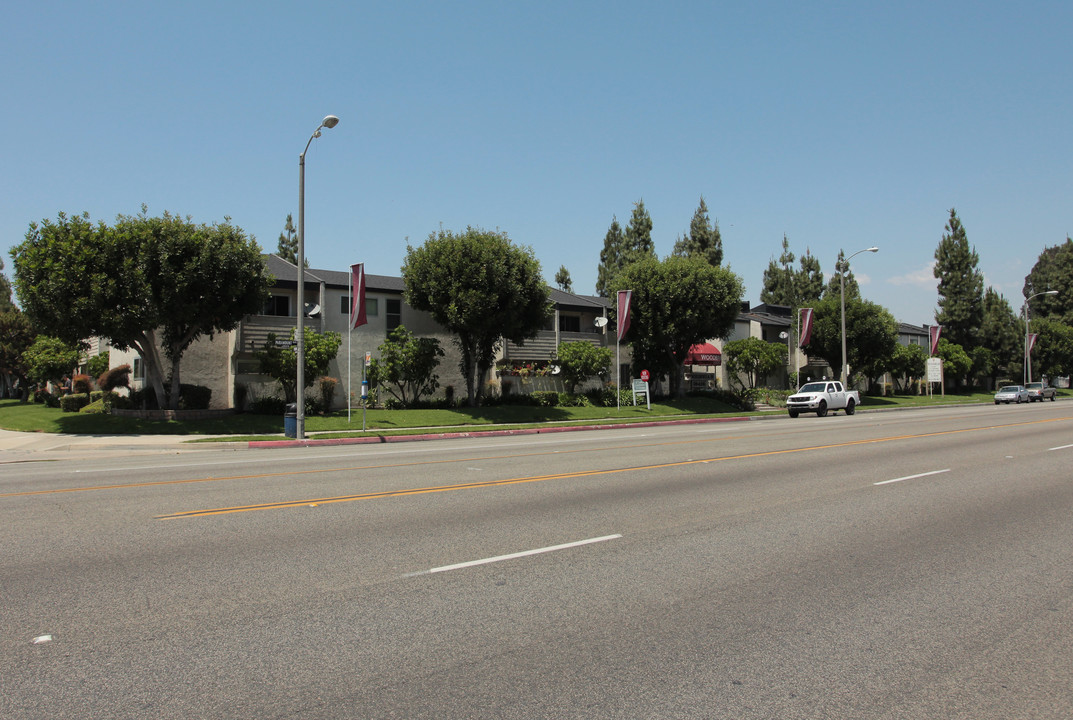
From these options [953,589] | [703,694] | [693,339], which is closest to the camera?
[703,694]

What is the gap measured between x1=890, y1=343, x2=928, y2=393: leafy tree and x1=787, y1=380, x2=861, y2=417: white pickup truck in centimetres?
2239

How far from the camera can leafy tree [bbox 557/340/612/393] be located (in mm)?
38906

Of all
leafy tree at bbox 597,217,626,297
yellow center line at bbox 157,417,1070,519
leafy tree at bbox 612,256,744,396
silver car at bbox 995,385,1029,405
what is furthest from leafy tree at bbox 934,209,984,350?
yellow center line at bbox 157,417,1070,519

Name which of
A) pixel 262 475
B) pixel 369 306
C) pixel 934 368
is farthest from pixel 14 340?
pixel 934 368

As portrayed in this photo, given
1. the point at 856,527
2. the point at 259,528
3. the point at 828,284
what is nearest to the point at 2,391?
the point at 259,528

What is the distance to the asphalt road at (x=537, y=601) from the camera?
12.9ft

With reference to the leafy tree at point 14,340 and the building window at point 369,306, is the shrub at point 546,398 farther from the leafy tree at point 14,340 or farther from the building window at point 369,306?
the leafy tree at point 14,340

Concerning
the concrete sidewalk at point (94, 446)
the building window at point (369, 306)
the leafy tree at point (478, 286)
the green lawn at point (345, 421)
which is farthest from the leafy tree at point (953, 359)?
the concrete sidewalk at point (94, 446)

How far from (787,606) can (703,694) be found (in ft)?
5.69

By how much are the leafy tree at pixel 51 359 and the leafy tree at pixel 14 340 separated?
13.9 m

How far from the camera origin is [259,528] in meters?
7.94

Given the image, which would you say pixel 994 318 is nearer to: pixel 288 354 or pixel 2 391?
pixel 288 354

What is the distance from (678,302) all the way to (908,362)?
107 ft

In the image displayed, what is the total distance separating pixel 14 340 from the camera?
51.3 meters
